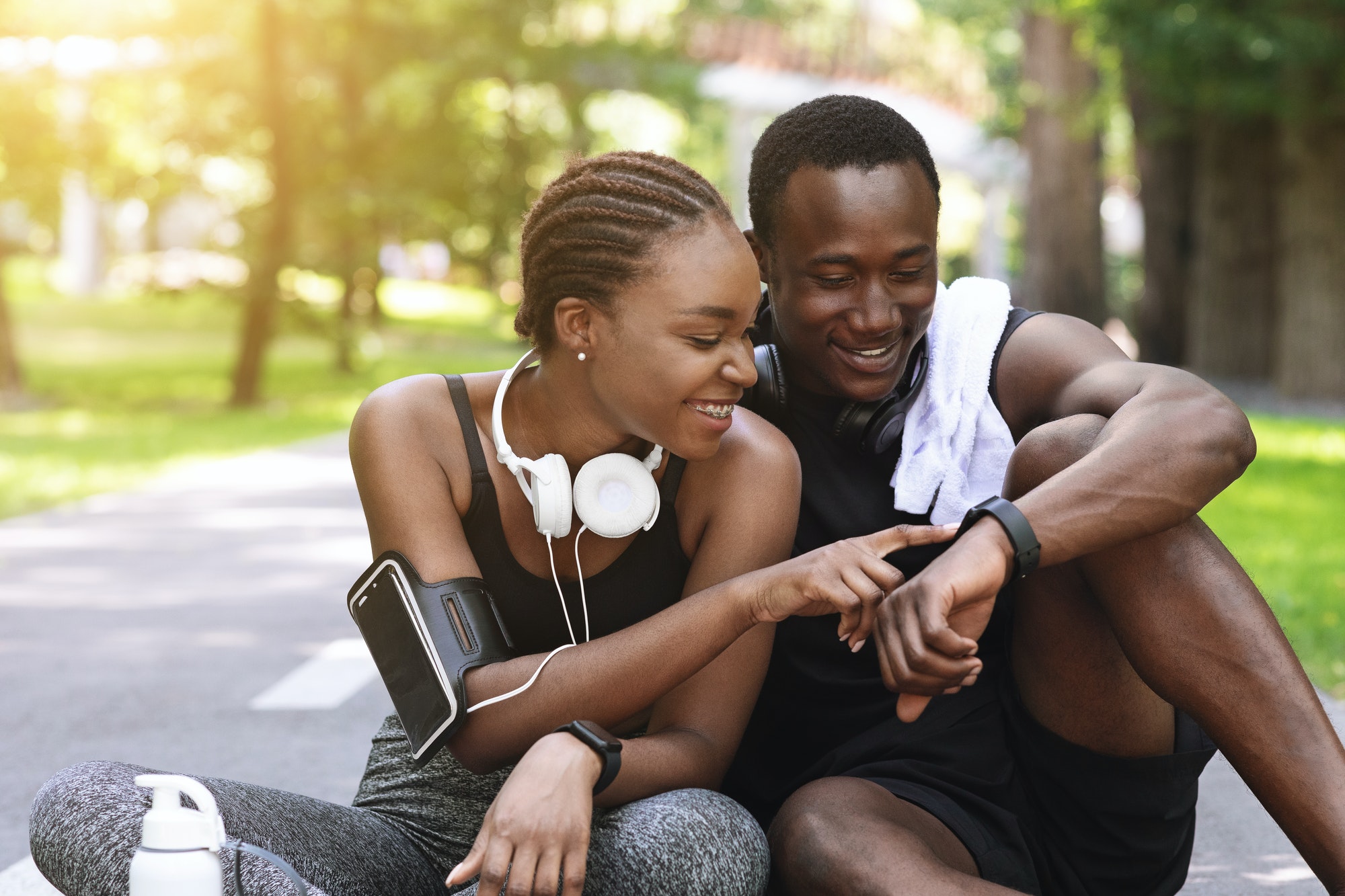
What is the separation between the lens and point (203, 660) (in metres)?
5.36

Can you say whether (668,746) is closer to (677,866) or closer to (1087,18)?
(677,866)

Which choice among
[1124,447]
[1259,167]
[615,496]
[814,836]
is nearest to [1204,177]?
[1259,167]

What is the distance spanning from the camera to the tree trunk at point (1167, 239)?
16.7 meters

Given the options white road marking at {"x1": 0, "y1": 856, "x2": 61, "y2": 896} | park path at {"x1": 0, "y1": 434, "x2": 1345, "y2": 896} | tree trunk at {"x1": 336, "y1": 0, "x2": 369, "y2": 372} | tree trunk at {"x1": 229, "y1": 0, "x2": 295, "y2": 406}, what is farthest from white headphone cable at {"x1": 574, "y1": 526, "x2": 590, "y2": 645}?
tree trunk at {"x1": 336, "y1": 0, "x2": 369, "y2": 372}

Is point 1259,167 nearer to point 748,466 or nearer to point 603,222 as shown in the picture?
point 748,466

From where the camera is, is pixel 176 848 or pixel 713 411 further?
pixel 713 411

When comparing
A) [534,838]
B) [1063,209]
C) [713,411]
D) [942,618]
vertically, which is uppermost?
[713,411]

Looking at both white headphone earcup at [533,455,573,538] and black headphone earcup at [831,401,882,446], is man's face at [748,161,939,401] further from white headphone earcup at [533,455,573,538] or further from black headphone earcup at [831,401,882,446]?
white headphone earcup at [533,455,573,538]

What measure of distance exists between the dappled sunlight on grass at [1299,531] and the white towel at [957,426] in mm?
1562

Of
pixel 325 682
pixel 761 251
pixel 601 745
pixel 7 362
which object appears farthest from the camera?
pixel 7 362

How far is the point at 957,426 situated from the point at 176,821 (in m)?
1.51

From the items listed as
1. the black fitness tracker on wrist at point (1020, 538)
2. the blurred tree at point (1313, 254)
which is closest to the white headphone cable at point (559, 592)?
the black fitness tracker on wrist at point (1020, 538)

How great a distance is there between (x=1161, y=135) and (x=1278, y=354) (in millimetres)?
3119

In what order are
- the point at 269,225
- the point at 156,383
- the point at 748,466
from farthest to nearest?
1. the point at 156,383
2. the point at 269,225
3. the point at 748,466
